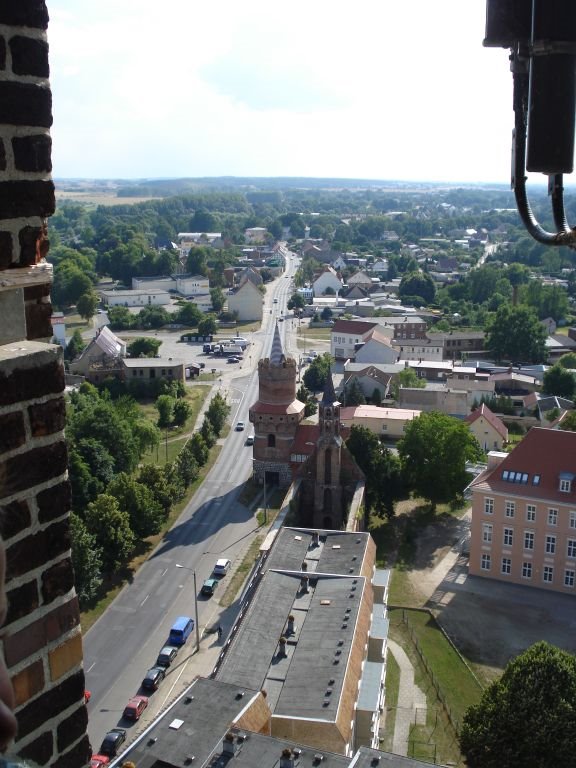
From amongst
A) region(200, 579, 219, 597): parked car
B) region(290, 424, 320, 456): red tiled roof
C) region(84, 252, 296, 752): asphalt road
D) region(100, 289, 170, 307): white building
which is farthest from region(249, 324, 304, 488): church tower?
region(100, 289, 170, 307): white building

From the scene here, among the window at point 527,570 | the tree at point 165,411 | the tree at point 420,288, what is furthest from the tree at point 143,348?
the tree at point 420,288

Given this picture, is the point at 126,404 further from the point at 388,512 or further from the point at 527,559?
the point at 527,559

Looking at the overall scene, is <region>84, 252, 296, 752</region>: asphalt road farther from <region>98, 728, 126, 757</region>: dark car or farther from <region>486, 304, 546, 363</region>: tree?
<region>486, 304, 546, 363</region>: tree

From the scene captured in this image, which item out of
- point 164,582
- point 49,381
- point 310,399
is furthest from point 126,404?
point 49,381

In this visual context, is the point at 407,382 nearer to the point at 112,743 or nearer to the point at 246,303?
the point at 246,303

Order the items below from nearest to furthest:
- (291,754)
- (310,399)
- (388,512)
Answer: (291,754) → (388,512) → (310,399)

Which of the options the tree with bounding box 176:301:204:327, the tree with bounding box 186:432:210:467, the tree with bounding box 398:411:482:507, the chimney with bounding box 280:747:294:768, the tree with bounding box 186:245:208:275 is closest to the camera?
the chimney with bounding box 280:747:294:768

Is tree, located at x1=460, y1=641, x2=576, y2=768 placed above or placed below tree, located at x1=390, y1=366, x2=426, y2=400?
below

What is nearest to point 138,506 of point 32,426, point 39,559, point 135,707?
point 135,707
